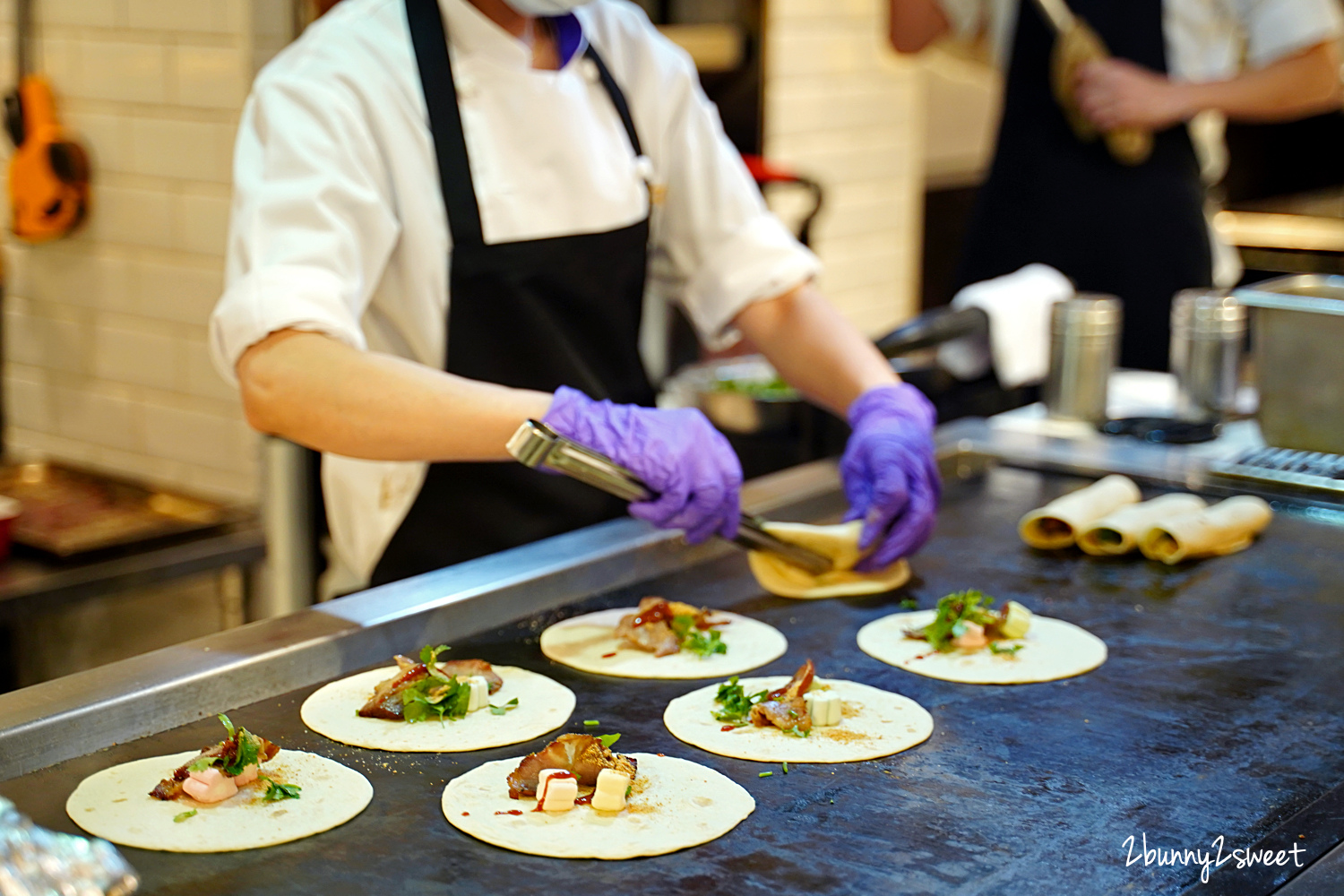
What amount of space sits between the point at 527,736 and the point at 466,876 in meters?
0.28

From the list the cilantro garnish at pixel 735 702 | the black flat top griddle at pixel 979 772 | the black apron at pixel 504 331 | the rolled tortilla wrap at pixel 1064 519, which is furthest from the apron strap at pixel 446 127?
the rolled tortilla wrap at pixel 1064 519

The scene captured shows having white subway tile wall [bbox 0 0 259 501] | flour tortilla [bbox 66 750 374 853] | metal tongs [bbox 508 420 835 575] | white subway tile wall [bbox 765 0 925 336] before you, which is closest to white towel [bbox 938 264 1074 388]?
metal tongs [bbox 508 420 835 575]

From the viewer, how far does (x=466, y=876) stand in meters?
1.20

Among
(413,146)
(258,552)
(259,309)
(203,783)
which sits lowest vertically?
(258,552)

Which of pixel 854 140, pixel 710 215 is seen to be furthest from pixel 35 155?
pixel 854 140

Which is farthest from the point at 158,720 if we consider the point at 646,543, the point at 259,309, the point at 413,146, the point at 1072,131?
the point at 1072,131

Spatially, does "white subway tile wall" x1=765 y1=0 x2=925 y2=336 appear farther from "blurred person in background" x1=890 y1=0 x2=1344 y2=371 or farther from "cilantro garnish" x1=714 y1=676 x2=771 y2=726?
"cilantro garnish" x1=714 y1=676 x2=771 y2=726

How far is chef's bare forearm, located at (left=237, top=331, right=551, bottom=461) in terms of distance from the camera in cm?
174

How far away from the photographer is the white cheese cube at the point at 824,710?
1.52m

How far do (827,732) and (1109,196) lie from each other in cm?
236

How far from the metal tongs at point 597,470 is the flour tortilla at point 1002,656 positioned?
0.16 m

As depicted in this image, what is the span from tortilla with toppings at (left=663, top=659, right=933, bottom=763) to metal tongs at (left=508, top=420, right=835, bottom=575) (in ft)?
0.94

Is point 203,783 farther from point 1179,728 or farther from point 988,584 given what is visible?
point 988,584

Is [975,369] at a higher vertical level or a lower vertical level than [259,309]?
lower
